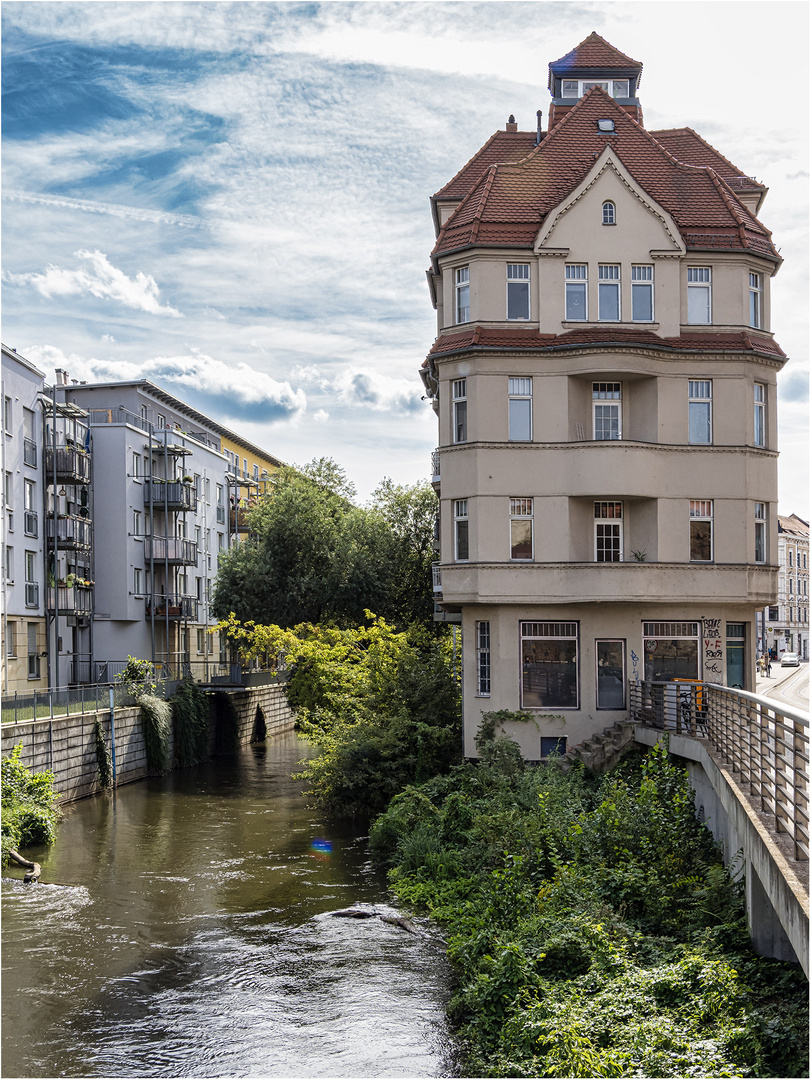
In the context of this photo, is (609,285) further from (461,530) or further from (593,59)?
(593,59)

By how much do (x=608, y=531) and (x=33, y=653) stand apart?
99.5ft

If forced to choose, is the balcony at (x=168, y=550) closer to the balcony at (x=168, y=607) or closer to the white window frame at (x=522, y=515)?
the balcony at (x=168, y=607)

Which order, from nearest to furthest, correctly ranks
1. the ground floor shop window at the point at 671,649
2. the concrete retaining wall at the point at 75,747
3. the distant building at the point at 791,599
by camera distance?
1. the ground floor shop window at the point at 671,649
2. the concrete retaining wall at the point at 75,747
3. the distant building at the point at 791,599

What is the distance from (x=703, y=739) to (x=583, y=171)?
54.2 feet

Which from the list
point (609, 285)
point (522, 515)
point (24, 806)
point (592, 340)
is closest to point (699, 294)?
point (609, 285)

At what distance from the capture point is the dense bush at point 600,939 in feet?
35.6

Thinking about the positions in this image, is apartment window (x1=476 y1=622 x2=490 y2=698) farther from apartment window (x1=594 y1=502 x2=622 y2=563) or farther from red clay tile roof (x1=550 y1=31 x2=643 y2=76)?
red clay tile roof (x1=550 y1=31 x2=643 y2=76)

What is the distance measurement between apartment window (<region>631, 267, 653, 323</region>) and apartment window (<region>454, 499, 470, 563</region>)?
6.72 m

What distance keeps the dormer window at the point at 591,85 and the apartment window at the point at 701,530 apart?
1390 cm

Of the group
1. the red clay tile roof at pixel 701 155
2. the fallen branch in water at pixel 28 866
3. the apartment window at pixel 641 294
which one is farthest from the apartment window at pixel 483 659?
the red clay tile roof at pixel 701 155

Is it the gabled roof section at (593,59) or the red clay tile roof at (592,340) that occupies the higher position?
the gabled roof section at (593,59)

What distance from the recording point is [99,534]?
5534 cm

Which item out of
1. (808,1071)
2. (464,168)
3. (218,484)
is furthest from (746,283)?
(218,484)

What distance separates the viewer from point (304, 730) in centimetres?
3903
